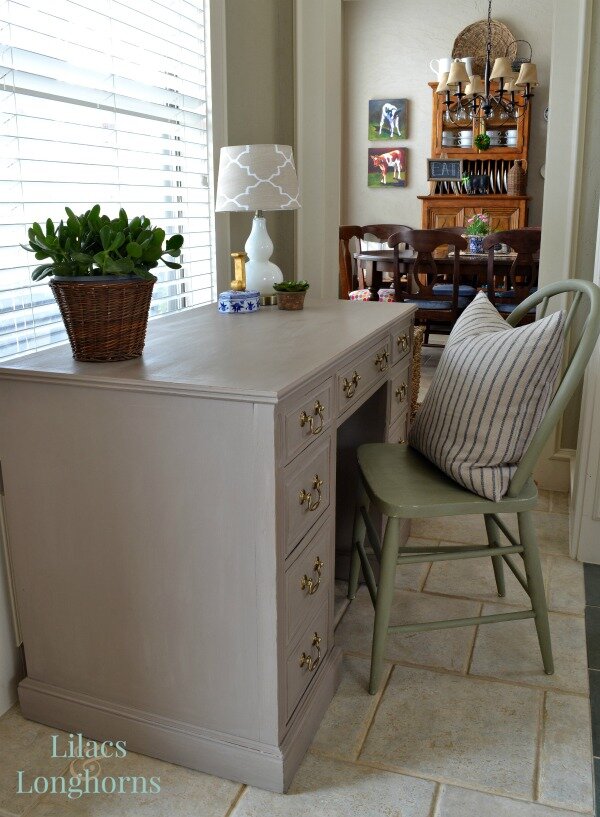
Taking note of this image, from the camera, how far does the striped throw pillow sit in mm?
1766

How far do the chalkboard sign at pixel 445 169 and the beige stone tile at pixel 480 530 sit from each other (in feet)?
15.9

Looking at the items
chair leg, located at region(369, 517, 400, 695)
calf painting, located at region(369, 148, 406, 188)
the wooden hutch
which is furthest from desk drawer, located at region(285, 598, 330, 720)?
calf painting, located at region(369, 148, 406, 188)

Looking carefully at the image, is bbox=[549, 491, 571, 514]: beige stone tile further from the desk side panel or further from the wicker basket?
the wicker basket

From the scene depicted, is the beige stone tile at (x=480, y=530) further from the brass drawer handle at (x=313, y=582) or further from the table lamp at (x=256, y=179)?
the table lamp at (x=256, y=179)

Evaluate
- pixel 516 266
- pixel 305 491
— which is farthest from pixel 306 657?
pixel 516 266

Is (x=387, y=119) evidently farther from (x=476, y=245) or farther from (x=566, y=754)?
(x=566, y=754)

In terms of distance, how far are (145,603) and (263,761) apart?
1.34ft

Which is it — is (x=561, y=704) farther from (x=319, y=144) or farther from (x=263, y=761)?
(x=319, y=144)

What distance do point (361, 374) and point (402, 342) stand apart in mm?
525

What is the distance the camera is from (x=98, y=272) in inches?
61.8

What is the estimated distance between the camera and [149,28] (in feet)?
7.42

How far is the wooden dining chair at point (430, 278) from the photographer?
5.19m

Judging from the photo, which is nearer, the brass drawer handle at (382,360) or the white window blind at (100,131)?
the white window blind at (100,131)

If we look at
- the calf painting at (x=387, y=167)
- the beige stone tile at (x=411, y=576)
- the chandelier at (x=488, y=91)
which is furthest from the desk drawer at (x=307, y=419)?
the calf painting at (x=387, y=167)
